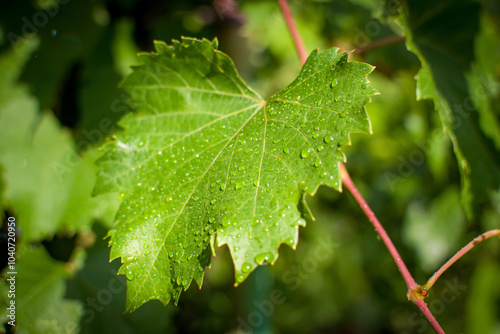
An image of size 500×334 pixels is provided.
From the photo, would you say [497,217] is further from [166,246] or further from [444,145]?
[166,246]

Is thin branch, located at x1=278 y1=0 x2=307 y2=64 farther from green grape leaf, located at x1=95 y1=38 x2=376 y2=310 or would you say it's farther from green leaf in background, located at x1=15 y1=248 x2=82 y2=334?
green leaf in background, located at x1=15 y1=248 x2=82 y2=334

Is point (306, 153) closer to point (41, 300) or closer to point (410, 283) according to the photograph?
point (410, 283)

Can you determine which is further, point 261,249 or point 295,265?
point 295,265

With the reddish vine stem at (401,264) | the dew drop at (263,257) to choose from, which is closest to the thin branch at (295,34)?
the reddish vine stem at (401,264)

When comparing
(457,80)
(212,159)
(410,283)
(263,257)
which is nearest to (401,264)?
(410,283)

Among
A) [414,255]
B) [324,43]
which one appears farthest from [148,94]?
[414,255]

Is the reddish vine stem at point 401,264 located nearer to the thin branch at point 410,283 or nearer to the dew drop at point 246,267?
the thin branch at point 410,283
